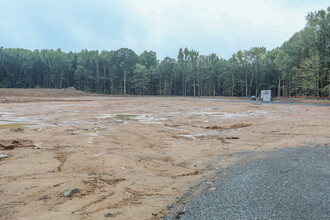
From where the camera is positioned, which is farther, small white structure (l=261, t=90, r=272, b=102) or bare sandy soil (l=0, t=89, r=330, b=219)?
small white structure (l=261, t=90, r=272, b=102)

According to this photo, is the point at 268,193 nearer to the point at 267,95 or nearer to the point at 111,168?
the point at 111,168

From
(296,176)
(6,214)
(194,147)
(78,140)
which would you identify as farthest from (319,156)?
(78,140)

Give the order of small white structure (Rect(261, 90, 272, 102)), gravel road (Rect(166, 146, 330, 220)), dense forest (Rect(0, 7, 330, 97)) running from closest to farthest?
gravel road (Rect(166, 146, 330, 220)), small white structure (Rect(261, 90, 272, 102)), dense forest (Rect(0, 7, 330, 97))

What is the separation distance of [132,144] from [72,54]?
3787 inches

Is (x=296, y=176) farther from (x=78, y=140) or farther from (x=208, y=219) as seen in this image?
(x=78, y=140)

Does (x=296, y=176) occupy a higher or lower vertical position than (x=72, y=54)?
lower

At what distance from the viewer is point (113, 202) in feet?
13.0

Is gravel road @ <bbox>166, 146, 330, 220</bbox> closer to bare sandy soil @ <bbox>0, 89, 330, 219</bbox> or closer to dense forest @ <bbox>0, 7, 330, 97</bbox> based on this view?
bare sandy soil @ <bbox>0, 89, 330, 219</bbox>

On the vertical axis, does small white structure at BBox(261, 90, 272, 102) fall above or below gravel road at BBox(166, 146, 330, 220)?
above

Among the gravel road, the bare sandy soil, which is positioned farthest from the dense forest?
the gravel road

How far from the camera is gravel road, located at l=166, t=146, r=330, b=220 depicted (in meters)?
3.42

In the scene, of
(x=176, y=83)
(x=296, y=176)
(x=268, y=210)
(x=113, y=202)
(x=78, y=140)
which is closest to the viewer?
(x=268, y=210)

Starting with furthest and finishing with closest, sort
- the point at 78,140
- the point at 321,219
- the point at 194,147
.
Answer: the point at 78,140 → the point at 194,147 → the point at 321,219

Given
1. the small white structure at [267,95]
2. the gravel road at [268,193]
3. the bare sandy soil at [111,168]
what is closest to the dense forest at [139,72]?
the small white structure at [267,95]
